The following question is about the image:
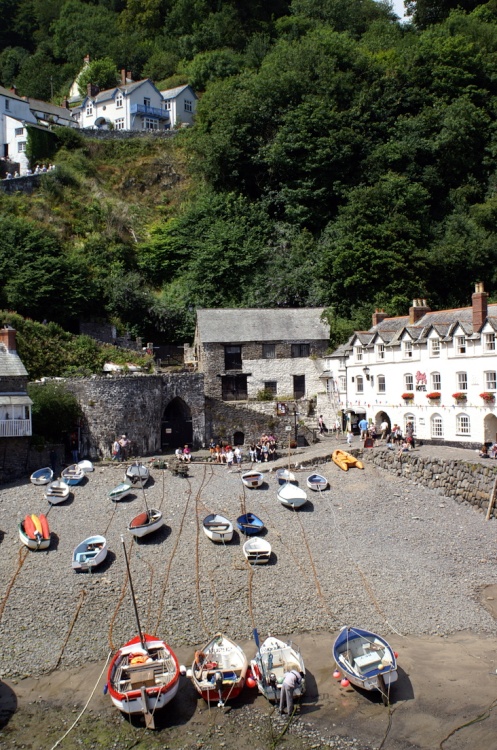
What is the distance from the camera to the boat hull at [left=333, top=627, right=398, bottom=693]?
15.1 m

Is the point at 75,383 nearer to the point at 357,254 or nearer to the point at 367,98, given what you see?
the point at 357,254

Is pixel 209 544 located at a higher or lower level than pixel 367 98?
lower

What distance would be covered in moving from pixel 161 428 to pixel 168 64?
172 feet

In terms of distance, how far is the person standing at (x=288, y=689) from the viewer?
14680mm

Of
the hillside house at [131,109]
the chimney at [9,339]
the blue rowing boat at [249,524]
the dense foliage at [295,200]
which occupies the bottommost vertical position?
the blue rowing boat at [249,524]

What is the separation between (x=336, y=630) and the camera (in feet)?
57.7

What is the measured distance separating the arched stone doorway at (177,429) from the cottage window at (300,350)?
7008 millimetres

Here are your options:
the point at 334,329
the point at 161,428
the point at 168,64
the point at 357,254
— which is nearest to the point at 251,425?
the point at 161,428

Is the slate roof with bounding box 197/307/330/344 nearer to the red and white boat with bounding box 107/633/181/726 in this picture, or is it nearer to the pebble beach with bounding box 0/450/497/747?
the pebble beach with bounding box 0/450/497/747

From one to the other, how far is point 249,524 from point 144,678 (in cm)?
831

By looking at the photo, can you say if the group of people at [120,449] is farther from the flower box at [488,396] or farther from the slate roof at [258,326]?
the flower box at [488,396]

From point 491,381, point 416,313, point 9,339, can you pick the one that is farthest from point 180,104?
point 491,381

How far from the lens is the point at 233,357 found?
37.2 m

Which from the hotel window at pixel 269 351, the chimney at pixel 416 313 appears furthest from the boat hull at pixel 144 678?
the hotel window at pixel 269 351
